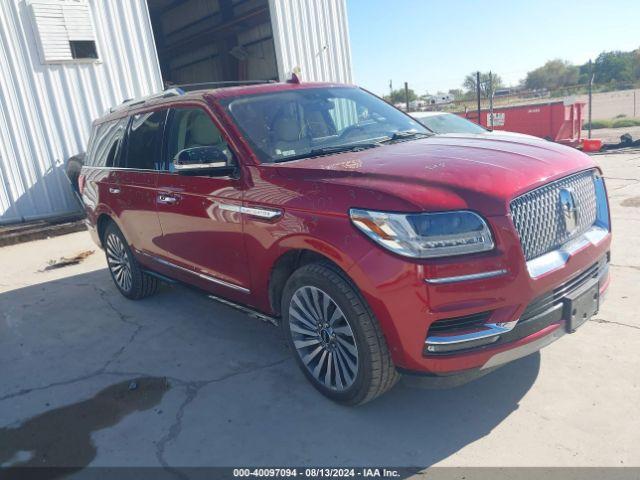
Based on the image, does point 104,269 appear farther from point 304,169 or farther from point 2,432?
point 304,169

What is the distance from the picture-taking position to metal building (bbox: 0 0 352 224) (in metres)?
9.23

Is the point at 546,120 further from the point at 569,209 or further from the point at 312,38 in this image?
the point at 569,209

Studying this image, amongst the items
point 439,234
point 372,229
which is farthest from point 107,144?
point 439,234

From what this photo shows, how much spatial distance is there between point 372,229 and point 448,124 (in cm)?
664

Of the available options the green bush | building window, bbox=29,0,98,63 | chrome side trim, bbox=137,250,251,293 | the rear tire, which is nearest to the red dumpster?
the green bush

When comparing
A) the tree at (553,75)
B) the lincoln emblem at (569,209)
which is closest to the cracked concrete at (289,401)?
the lincoln emblem at (569,209)

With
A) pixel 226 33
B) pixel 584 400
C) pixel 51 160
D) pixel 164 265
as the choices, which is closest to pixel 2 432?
pixel 164 265

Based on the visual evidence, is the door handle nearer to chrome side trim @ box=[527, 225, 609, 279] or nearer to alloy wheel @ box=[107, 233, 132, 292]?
alloy wheel @ box=[107, 233, 132, 292]

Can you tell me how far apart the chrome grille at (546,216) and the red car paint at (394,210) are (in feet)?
0.21

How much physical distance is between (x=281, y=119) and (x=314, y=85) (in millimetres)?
700

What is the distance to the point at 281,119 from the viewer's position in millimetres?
3668

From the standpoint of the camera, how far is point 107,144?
5215 millimetres

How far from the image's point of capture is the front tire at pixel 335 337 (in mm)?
2660

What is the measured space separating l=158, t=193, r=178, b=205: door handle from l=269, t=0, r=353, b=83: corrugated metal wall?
7.43m
